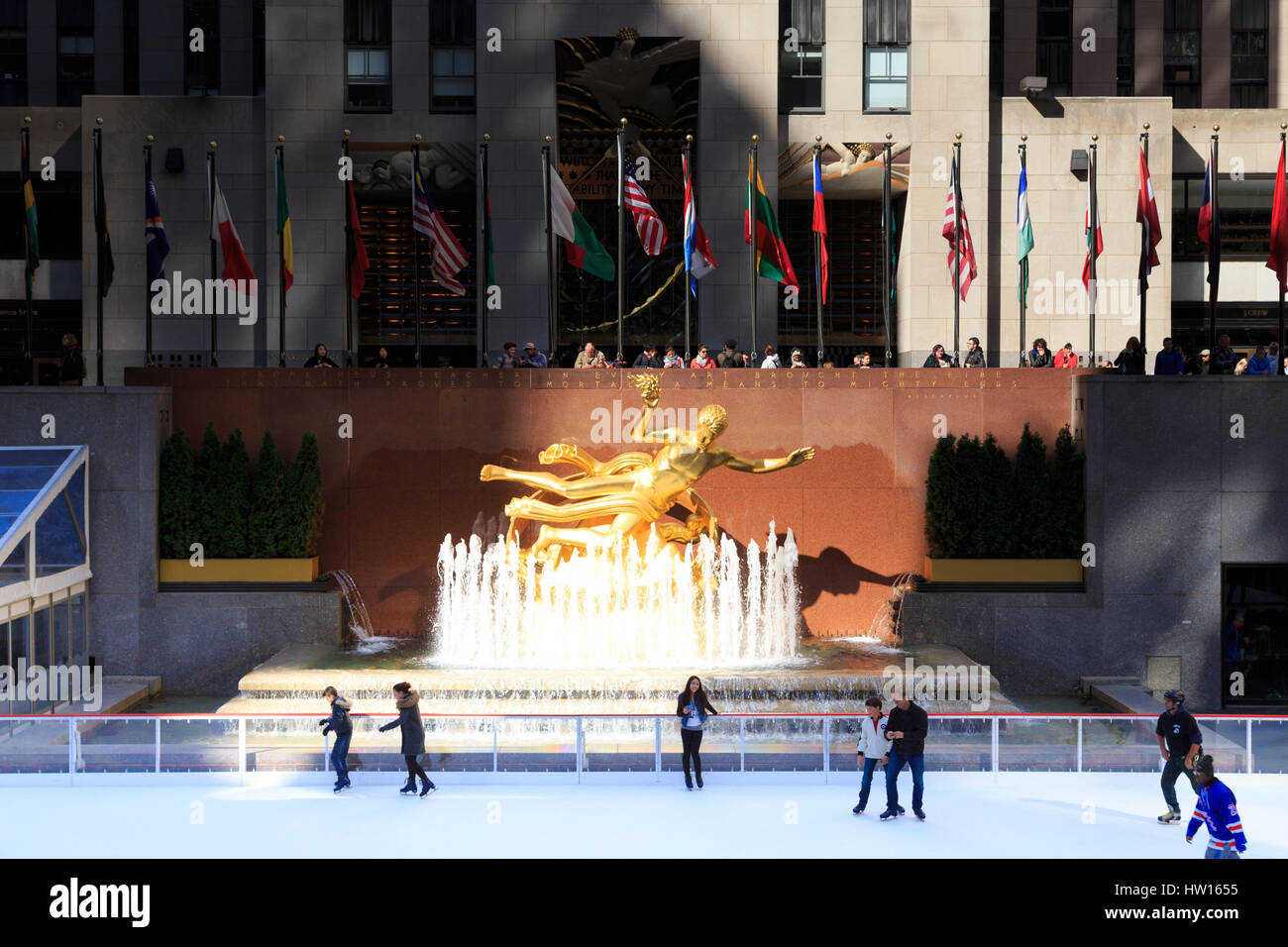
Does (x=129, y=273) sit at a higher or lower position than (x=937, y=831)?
higher

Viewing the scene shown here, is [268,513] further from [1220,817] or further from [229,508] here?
[1220,817]

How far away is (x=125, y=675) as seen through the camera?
20.7 m

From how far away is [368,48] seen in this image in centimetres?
3027

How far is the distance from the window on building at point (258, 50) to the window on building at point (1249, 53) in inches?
916

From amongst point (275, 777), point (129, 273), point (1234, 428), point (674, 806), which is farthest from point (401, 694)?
point (129, 273)

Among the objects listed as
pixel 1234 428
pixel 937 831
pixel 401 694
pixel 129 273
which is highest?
pixel 129 273

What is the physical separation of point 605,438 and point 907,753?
9925mm

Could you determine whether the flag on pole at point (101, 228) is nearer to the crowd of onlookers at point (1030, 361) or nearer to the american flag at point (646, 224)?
the crowd of onlookers at point (1030, 361)

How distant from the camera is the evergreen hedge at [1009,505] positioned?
2111 centimetres

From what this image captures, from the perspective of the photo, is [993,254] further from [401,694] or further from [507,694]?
[401,694]

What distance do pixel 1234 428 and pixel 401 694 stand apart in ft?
44.3

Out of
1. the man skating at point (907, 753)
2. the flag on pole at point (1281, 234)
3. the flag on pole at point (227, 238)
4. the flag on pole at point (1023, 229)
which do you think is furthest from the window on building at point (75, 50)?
the man skating at point (907, 753)
